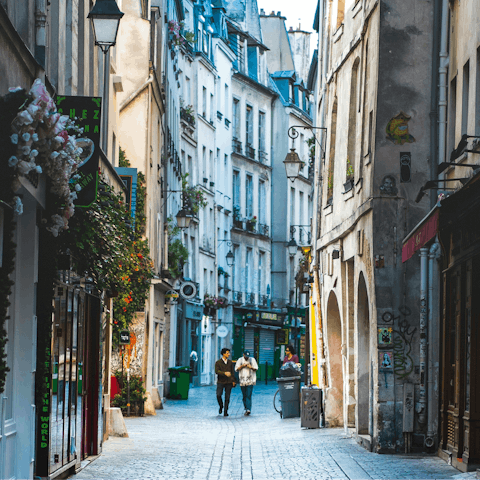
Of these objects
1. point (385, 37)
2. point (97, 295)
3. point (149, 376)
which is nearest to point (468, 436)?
point (97, 295)

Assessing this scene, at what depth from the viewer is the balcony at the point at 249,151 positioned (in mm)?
55062

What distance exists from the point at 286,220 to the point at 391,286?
42734 millimetres

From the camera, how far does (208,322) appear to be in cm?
4766

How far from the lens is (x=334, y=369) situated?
848 inches

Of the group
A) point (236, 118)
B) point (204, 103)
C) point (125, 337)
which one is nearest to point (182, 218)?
point (125, 337)

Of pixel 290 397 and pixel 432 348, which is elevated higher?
pixel 432 348

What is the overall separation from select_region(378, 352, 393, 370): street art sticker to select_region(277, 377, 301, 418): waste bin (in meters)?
7.84

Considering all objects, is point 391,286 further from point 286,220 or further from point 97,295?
point 286,220

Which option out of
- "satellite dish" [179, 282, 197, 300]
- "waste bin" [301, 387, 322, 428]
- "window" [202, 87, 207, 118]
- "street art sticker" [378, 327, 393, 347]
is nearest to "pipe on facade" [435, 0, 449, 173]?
"street art sticker" [378, 327, 393, 347]

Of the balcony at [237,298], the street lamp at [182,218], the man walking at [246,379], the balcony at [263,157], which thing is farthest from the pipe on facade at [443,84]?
the balcony at [263,157]

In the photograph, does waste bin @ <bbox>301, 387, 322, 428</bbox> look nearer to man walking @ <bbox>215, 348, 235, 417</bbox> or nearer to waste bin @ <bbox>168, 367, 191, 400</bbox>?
man walking @ <bbox>215, 348, 235, 417</bbox>

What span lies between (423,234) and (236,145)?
136 ft

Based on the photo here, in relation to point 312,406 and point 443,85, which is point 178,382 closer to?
point 312,406

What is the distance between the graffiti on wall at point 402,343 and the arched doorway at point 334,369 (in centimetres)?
529
